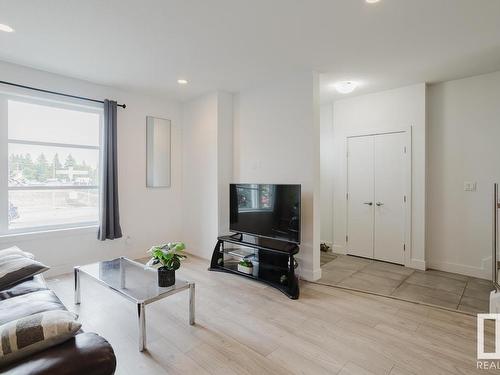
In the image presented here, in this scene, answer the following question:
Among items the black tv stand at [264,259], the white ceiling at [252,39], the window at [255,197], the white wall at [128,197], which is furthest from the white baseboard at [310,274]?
the white ceiling at [252,39]

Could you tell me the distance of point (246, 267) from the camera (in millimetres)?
3539

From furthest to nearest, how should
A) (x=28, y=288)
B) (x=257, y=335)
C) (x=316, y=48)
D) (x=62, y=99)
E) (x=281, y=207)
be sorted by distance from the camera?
(x=62, y=99), (x=281, y=207), (x=316, y=48), (x=257, y=335), (x=28, y=288)

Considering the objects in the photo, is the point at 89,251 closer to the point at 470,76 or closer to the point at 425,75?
the point at 425,75

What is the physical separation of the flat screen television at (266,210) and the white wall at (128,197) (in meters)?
1.39

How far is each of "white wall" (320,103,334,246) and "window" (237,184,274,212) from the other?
179 centimetres

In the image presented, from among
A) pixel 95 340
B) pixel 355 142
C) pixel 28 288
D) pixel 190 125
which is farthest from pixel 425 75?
pixel 28 288

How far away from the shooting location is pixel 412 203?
3.94 meters

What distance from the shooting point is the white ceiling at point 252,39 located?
2.17 m

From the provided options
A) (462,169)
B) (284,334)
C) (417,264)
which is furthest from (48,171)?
(462,169)

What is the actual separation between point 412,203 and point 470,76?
1.76 m

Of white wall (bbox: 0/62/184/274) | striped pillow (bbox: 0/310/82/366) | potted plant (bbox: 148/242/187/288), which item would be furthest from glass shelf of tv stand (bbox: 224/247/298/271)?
striped pillow (bbox: 0/310/82/366)

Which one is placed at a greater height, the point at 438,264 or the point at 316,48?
the point at 316,48

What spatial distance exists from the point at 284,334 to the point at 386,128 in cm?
327

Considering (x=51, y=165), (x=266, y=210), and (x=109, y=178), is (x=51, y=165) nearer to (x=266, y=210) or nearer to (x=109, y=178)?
(x=109, y=178)
